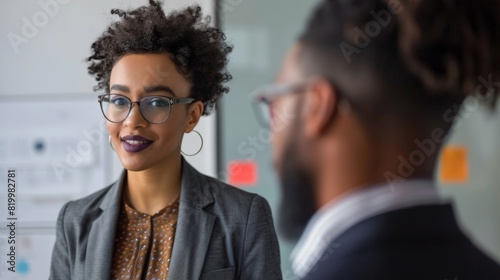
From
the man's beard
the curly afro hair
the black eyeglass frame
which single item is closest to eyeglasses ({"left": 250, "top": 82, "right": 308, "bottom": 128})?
the black eyeglass frame

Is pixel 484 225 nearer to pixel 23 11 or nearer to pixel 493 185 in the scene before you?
pixel 493 185

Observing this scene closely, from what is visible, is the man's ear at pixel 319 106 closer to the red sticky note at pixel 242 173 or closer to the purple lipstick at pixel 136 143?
the red sticky note at pixel 242 173

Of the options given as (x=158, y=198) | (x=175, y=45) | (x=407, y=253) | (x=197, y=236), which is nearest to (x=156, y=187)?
(x=158, y=198)

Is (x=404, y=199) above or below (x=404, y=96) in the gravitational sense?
below

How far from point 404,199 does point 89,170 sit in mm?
1346

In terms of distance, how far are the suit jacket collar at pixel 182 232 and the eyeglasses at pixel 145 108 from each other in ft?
0.41

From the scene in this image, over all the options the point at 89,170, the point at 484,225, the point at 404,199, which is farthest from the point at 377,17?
the point at 89,170

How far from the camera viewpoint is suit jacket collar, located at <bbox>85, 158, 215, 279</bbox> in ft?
3.62

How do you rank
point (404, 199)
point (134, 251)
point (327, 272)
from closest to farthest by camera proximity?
1. point (134, 251)
2. point (327, 272)
3. point (404, 199)

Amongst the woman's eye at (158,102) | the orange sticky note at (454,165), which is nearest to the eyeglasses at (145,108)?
the woman's eye at (158,102)

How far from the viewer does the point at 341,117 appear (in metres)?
2.72

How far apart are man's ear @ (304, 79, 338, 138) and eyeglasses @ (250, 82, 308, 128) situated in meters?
0.05

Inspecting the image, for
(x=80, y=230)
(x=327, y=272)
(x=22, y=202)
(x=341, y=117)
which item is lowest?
(x=327, y=272)

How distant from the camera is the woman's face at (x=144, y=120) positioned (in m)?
1.13
